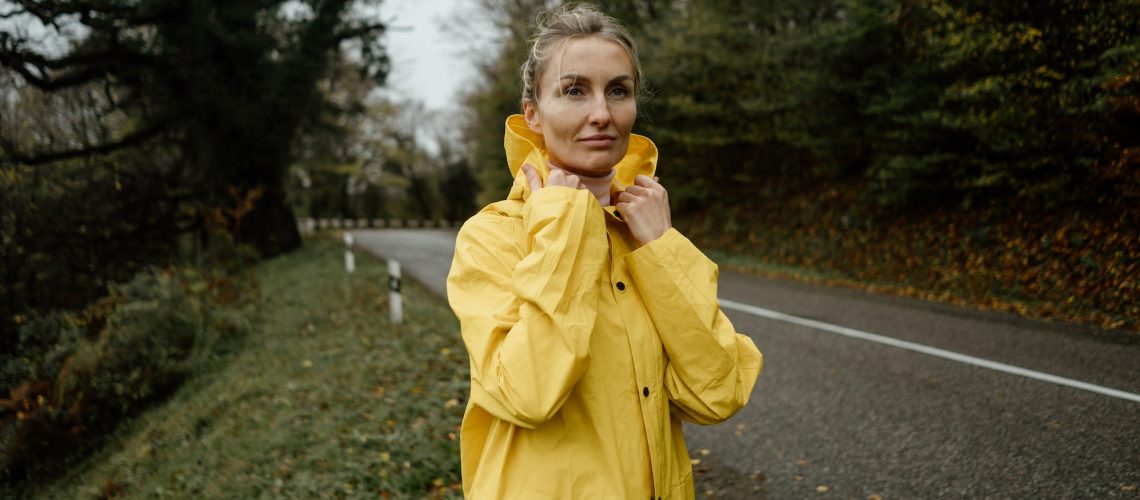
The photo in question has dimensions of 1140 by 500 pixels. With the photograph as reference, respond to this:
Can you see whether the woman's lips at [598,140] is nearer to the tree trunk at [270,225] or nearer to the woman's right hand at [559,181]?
the woman's right hand at [559,181]

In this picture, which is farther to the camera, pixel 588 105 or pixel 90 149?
pixel 90 149

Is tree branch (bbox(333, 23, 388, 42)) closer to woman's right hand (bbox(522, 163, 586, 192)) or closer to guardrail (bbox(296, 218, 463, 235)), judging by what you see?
woman's right hand (bbox(522, 163, 586, 192))

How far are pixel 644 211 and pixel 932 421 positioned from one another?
13.6 ft

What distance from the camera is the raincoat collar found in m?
1.58

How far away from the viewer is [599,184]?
1.60 meters

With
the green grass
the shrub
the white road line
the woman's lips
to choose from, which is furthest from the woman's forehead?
the shrub

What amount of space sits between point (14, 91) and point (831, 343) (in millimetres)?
13127

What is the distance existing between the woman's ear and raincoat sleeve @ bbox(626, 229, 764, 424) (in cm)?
45

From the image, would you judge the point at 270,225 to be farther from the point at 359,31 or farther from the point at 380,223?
the point at 380,223

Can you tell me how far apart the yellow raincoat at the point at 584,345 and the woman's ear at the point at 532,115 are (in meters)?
0.14

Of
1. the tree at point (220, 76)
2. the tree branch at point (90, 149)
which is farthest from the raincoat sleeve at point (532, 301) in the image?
the tree at point (220, 76)

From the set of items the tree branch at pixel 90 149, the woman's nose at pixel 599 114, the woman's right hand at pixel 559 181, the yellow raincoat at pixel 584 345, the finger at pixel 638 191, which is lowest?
the yellow raincoat at pixel 584 345

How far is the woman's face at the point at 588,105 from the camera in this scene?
1500mm

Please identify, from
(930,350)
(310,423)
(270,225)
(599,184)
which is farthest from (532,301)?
(270,225)
